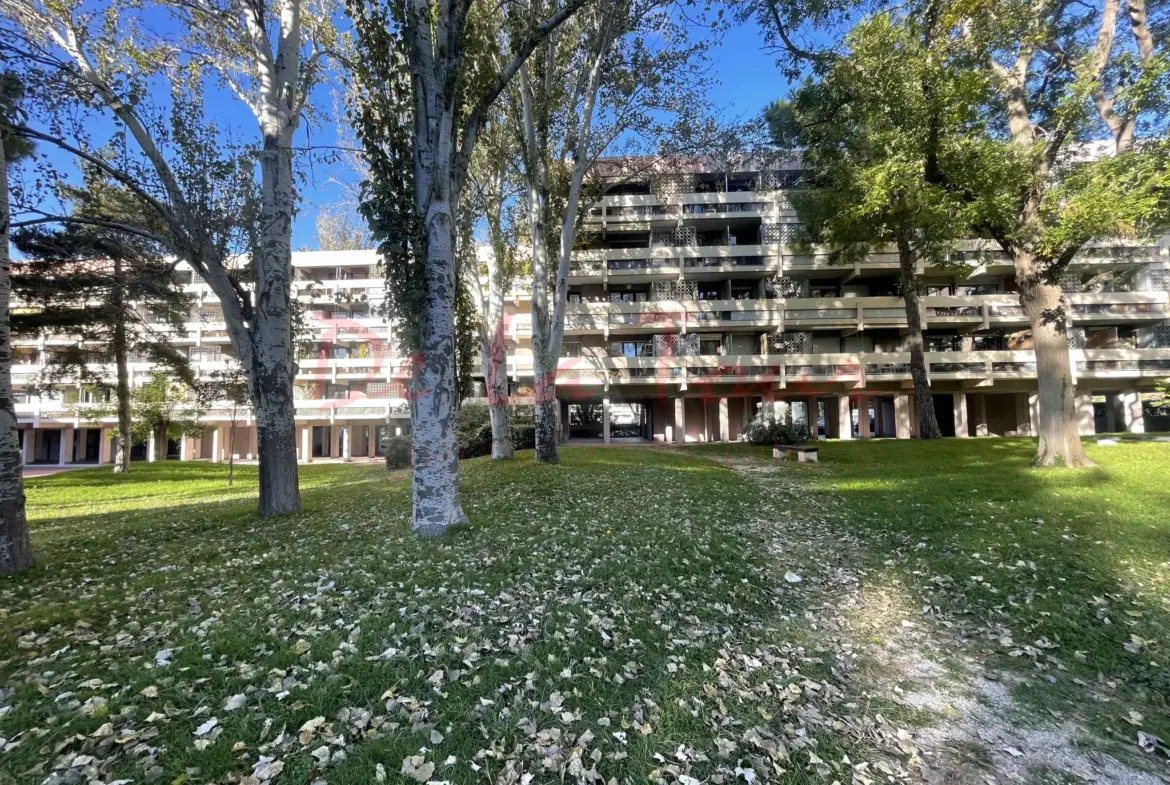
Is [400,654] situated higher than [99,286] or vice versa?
[99,286]

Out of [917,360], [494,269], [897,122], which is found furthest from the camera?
[917,360]

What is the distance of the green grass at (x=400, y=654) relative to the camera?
2859 millimetres

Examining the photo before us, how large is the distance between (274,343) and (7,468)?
3.85m

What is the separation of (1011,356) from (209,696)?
40.4 metres

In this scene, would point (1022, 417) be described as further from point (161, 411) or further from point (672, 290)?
point (161, 411)

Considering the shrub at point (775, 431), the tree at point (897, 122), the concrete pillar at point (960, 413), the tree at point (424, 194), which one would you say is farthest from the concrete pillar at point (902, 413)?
the tree at point (424, 194)

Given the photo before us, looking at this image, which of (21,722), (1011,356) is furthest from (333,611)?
(1011,356)

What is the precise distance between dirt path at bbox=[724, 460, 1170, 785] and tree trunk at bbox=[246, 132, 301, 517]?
348 inches

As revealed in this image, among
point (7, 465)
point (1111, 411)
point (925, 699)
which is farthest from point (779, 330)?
point (7, 465)

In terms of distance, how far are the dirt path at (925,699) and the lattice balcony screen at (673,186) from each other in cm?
3144

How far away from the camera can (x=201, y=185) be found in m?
10.8

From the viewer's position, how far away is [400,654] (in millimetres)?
3844

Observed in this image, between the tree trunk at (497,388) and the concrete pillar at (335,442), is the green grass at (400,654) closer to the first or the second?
the tree trunk at (497,388)

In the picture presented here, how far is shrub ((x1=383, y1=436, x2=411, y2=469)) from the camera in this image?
2200 cm
